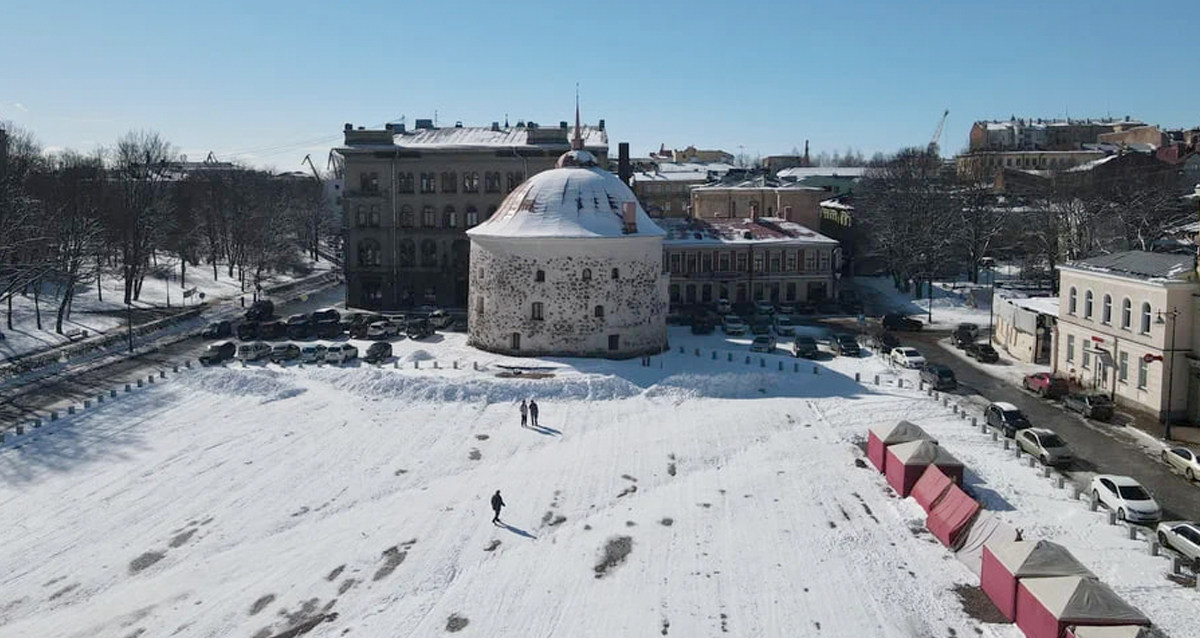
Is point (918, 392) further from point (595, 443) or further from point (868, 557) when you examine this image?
point (868, 557)

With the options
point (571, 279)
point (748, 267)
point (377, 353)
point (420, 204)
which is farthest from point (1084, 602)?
point (420, 204)

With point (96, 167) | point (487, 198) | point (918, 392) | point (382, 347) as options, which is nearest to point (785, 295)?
point (487, 198)

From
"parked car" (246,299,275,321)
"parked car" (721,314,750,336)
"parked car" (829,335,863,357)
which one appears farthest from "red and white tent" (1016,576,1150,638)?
"parked car" (246,299,275,321)

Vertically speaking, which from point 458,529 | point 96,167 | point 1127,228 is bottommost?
point 458,529

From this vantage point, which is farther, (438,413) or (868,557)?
(438,413)

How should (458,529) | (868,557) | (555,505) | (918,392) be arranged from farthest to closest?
(918,392) → (555,505) → (458,529) → (868,557)

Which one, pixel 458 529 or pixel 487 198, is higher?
pixel 487 198

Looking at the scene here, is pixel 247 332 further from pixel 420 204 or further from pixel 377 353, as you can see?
pixel 420 204

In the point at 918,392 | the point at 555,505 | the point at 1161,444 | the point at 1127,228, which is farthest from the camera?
the point at 1127,228

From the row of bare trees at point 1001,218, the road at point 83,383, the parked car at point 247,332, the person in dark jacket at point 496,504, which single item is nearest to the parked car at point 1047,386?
the row of bare trees at point 1001,218
